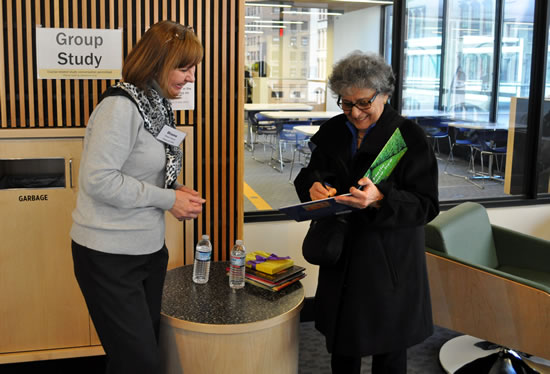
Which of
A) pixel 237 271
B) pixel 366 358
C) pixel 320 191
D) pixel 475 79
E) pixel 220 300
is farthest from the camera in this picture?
pixel 475 79

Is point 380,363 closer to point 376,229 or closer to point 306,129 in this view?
point 376,229

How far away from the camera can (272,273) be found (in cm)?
311

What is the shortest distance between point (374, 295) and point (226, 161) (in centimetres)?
128


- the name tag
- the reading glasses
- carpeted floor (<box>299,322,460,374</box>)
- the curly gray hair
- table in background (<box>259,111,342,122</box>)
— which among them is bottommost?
carpeted floor (<box>299,322,460,374</box>)

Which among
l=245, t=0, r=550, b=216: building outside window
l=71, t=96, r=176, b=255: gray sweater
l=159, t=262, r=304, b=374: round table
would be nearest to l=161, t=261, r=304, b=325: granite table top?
l=159, t=262, r=304, b=374: round table

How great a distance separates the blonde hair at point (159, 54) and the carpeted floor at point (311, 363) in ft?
6.82

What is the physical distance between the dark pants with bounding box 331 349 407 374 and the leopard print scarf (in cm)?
114

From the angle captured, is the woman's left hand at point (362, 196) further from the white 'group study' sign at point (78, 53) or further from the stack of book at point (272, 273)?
the white 'group study' sign at point (78, 53)

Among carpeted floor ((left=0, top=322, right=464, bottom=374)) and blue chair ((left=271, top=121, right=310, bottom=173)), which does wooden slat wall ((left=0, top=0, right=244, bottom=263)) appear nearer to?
carpeted floor ((left=0, top=322, right=464, bottom=374))

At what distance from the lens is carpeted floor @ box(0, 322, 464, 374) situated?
3602mm

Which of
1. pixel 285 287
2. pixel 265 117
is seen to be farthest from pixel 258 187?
pixel 285 287

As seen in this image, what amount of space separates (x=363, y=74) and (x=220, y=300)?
4.19 ft

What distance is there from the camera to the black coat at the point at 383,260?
8.23 ft

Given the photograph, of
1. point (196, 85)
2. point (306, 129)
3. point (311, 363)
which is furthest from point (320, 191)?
point (306, 129)
